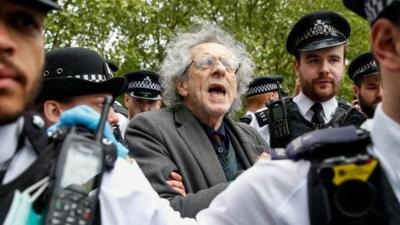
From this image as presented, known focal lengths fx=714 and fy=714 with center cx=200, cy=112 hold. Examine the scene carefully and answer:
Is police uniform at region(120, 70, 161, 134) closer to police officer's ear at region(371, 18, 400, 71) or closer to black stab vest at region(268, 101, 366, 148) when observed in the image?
black stab vest at region(268, 101, 366, 148)

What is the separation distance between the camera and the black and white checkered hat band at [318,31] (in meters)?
4.80

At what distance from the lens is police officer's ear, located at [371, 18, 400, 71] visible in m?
2.01

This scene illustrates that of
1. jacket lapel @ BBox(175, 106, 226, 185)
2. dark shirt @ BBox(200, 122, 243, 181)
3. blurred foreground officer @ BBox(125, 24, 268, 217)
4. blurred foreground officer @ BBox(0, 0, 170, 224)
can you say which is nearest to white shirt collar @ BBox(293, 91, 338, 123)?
blurred foreground officer @ BBox(125, 24, 268, 217)

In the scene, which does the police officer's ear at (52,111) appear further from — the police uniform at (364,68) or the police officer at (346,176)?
the police uniform at (364,68)

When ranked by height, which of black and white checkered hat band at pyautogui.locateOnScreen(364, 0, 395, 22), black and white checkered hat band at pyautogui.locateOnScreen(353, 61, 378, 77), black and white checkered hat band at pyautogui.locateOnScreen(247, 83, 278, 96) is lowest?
black and white checkered hat band at pyautogui.locateOnScreen(247, 83, 278, 96)

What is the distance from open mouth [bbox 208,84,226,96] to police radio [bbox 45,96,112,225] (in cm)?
212

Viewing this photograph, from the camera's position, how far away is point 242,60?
4.25m

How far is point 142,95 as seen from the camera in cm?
852

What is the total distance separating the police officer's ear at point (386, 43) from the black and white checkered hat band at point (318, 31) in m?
2.73

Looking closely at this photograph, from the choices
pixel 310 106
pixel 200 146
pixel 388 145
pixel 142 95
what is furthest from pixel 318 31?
pixel 142 95

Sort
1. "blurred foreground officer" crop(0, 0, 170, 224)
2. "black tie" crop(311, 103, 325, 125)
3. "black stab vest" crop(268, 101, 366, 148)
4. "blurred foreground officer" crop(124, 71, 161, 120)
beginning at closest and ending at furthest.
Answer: "blurred foreground officer" crop(0, 0, 170, 224)
"black stab vest" crop(268, 101, 366, 148)
"black tie" crop(311, 103, 325, 125)
"blurred foreground officer" crop(124, 71, 161, 120)

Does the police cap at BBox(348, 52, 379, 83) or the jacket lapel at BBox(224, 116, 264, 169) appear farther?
the police cap at BBox(348, 52, 379, 83)

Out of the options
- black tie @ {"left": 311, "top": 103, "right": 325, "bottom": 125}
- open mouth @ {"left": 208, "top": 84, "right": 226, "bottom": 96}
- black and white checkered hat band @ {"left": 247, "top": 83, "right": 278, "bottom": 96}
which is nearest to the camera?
open mouth @ {"left": 208, "top": 84, "right": 226, "bottom": 96}

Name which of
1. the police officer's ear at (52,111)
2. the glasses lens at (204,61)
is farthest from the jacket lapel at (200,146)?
the police officer's ear at (52,111)
